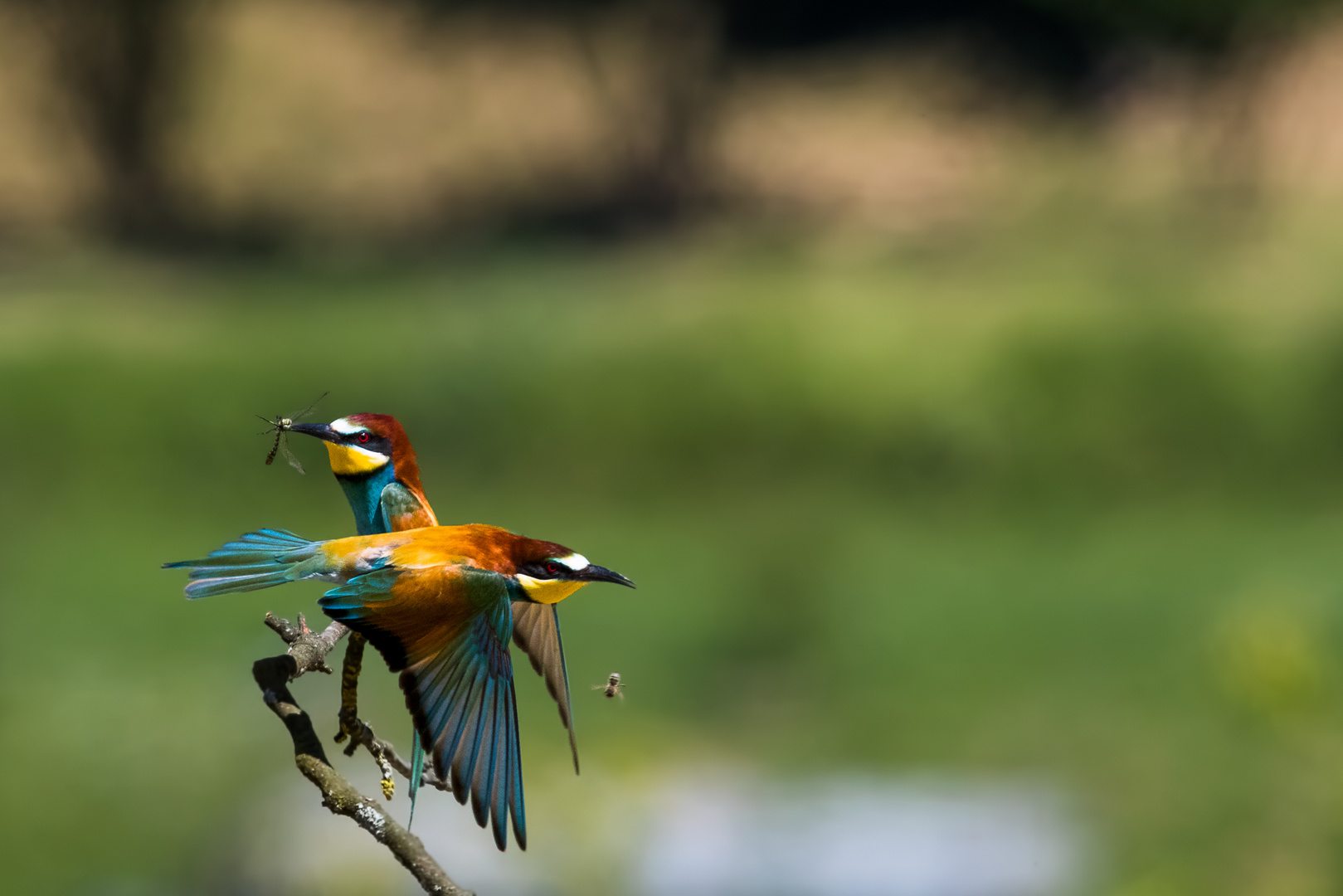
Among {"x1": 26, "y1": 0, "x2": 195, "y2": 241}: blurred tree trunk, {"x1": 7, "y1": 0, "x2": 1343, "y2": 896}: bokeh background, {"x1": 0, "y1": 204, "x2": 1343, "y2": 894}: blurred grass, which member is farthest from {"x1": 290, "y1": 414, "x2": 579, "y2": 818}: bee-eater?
{"x1": 26, "y1": 0, "x2": 195, "y2": 241}: blurred tree trunk

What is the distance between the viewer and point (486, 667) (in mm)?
414

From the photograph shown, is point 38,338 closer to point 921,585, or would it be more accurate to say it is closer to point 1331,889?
point 921,585

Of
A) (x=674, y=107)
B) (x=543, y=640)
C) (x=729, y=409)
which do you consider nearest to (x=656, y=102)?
(x=674, y=107)

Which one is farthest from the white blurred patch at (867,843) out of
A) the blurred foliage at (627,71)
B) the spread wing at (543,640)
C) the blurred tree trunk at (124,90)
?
the blurred tree trunk at (124,90)

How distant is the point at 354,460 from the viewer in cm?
44

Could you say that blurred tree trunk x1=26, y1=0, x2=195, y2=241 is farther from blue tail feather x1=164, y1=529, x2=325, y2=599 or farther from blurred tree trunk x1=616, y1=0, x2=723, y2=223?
blue tail feather x1=164, y1=529, x2=325, y2=599

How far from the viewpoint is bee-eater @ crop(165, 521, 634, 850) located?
386mm

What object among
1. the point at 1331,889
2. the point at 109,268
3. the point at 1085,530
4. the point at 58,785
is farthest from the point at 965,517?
the point at 109,268

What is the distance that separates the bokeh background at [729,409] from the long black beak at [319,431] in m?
1.35

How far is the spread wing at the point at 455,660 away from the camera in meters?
0.38

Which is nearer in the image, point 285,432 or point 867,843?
point 285,432

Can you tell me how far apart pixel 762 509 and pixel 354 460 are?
2935mm

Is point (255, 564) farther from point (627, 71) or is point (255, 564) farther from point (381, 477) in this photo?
point (627, 71)

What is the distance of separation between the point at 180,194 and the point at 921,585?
102 inches
